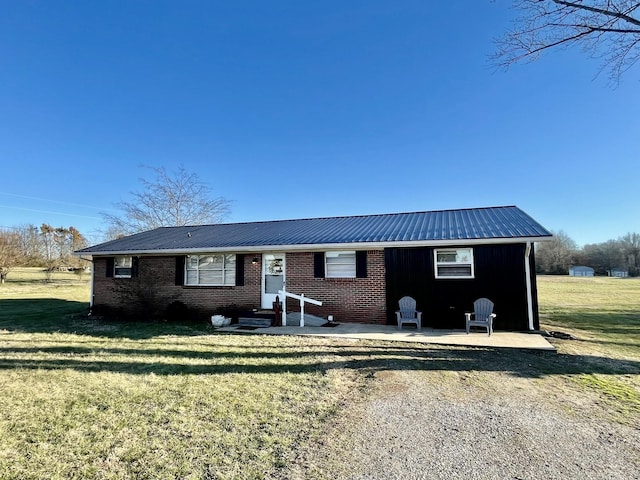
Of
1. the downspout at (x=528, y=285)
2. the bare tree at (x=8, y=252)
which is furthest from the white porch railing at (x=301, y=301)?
the bare tree at (x=8, y=252)

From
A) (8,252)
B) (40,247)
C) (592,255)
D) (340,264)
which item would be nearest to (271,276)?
(340,264)

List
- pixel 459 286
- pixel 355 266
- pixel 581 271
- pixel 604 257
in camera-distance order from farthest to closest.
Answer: pixel 604 257
pixel 581 271
pixel 355 266
pixel 459 286

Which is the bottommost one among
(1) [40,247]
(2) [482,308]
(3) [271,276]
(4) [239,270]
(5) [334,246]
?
(2) [482,308]

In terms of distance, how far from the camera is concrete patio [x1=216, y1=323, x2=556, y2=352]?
7.76 m

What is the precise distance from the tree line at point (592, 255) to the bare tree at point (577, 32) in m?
64.6

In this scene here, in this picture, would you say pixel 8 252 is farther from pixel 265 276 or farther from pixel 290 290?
pixel 290 290

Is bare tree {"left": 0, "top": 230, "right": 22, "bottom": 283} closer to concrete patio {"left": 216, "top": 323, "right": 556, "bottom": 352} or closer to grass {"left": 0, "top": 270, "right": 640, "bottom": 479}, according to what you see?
grass {"left": 0, "top": 270, "right": 640, "bottom": 479}

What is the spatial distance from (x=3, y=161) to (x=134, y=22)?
15.4 m

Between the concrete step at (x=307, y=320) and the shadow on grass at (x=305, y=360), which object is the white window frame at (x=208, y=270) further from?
the shadow on grass at (x=305, y=360)

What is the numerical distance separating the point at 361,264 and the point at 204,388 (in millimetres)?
6790

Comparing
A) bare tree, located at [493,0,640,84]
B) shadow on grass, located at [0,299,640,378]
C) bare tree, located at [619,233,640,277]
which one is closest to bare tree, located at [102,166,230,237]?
shadow on grass, located at [0,299,640,378]

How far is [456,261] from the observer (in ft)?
32.8

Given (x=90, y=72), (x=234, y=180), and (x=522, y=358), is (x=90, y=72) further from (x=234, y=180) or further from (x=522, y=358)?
(x=522, y=358)

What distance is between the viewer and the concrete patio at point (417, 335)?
776cm
